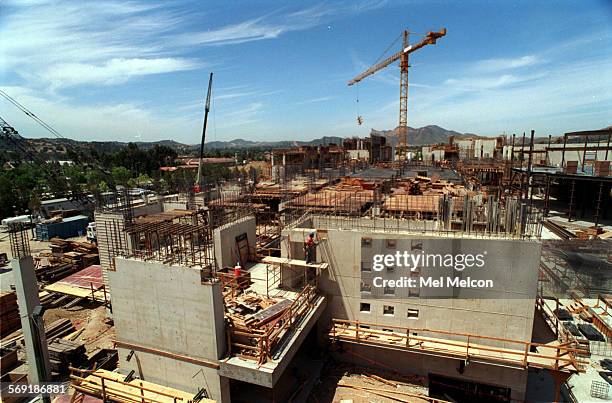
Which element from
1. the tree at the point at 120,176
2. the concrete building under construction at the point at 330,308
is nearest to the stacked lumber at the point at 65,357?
the concrete building under construction at the point at 330,308

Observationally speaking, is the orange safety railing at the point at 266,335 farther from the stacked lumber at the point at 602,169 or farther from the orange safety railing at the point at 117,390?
the stacked lumber at the point at 602,169

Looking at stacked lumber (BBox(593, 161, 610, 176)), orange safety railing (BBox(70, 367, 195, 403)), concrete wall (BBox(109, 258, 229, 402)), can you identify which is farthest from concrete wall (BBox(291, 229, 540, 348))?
stacked lumber (BBox(593, 161, 610, 176))

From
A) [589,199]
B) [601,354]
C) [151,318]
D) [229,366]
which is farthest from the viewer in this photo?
[589,199]

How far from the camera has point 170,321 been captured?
1173 centimetres

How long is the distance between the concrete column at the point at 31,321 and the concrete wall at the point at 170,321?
408 centimetres

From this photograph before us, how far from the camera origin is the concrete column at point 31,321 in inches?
534

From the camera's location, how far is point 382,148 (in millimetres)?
101688

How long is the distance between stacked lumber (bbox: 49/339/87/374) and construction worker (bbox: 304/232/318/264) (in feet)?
39.8

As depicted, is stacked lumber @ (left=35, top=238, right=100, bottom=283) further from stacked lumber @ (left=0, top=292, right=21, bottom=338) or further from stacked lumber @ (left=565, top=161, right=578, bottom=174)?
stacked lumber @ (left=565, top=161, right=578, bottom=174)

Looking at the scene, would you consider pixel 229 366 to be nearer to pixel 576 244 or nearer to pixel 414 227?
pixel 414 227

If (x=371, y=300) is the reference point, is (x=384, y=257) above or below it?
above

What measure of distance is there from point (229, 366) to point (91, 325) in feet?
Answer: 47.0

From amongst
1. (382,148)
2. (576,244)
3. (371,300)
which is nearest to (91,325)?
(371,300)

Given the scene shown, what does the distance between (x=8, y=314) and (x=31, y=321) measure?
9318 millimetres
